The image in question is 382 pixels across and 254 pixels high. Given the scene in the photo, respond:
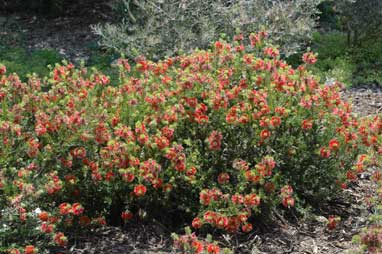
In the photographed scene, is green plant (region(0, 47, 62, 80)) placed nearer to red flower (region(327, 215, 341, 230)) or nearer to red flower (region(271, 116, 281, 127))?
red flower (region(271, 116, 281, 127))

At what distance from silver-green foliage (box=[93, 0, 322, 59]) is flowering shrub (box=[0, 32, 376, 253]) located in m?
2.48

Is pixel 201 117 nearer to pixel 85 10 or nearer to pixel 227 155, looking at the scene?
pixel 227 155

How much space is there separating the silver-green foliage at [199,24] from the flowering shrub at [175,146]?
2.48m

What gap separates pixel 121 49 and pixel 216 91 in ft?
10.0

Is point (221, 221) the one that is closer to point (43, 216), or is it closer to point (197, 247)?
point (197, 247)

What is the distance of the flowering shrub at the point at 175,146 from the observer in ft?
11.2

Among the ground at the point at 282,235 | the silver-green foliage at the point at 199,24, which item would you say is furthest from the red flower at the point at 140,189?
the silver-green foliage at the point at 199,24

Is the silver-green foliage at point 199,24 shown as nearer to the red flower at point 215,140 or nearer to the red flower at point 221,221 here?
the red flower at point 215,140

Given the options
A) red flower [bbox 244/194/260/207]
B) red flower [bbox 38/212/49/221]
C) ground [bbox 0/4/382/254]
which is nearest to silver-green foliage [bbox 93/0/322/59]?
ground [bbox 0/4/382/254]

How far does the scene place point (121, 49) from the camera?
6.74 meters

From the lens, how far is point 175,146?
357cm

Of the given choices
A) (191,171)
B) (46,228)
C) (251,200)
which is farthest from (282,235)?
(46,228)

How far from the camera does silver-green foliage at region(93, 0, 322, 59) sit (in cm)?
672

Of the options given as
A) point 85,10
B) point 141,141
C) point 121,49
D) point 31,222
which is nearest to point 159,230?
point 141,141
